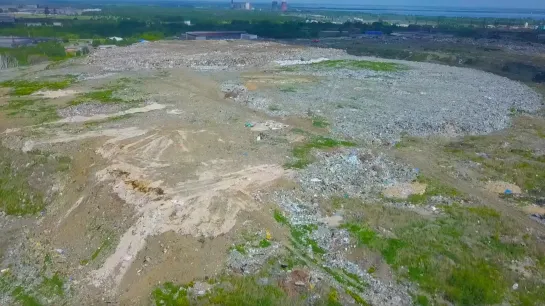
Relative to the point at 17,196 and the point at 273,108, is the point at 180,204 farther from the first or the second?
the point at 273,108

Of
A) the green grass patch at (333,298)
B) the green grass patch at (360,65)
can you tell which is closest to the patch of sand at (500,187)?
the green grass patch at (333,298)

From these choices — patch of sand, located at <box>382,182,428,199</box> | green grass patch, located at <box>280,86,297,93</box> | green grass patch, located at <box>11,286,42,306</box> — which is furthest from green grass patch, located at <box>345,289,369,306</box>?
green grass patch, located at <box>280,86,297,93</box>

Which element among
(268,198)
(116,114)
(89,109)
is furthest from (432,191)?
(89,109)

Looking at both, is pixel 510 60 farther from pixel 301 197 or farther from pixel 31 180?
pixel 31 180

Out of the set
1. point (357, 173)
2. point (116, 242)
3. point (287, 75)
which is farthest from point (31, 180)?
point (287, 75)

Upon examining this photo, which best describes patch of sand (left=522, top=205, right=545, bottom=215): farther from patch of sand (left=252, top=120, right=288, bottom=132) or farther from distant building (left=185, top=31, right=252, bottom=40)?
distant building (left=185, top=31, right=252, bottom=40)

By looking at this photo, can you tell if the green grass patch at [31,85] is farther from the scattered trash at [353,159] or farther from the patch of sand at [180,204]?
the scattered trash at [353,159]
